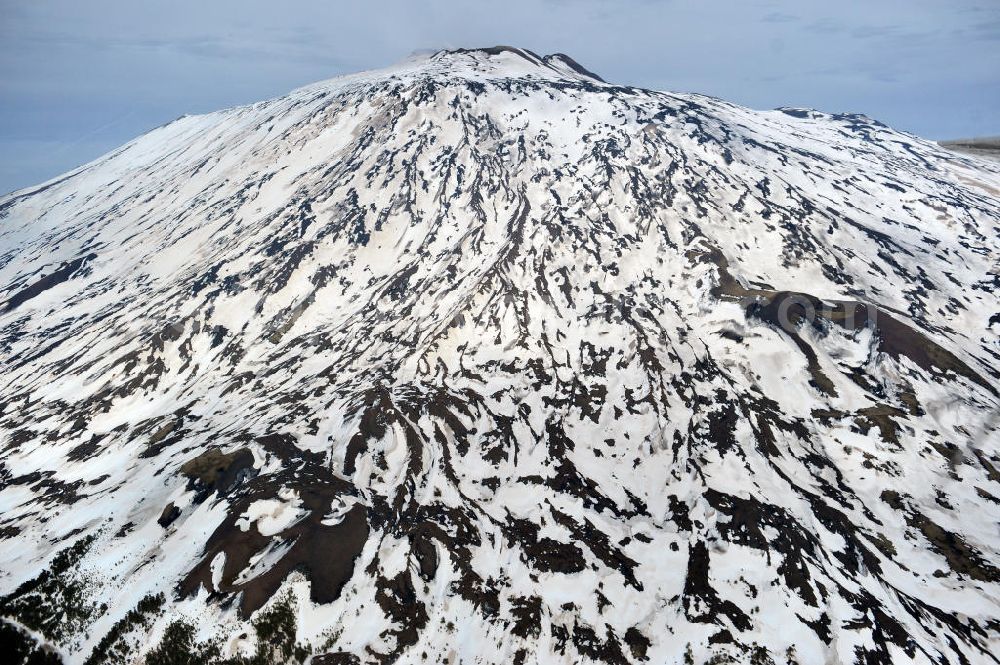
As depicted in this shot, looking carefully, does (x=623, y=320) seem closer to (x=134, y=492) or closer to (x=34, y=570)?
(x=134, y=492)

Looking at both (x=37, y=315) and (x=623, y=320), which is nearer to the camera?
(x=623, y=320)

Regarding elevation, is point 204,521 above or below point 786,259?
below

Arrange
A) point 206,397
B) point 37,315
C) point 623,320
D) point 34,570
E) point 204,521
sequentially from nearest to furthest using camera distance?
point 34,570 < point 204,521 < point 206,397 < point 623,320 < point 37,315

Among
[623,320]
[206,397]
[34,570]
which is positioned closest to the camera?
[34,570]

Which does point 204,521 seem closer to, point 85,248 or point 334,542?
point 334,542

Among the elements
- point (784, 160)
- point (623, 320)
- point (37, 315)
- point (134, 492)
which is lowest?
point (37, 315)

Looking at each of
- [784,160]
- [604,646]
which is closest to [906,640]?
[604,646]
